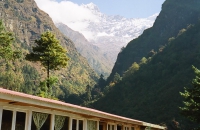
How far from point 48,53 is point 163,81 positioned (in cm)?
8009

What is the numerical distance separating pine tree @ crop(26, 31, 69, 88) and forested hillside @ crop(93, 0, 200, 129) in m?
39.8

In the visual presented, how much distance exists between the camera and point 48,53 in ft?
106

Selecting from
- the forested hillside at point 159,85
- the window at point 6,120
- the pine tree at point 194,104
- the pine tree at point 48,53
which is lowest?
the window at point 6,120

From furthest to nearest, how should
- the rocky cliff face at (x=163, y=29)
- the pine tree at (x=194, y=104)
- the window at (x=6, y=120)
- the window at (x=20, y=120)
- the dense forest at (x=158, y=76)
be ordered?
the rocky cliff face at (x=163, y=29) < the dense forest at (x=158, y=76) < the pine tree at (x=194, y=104) < the window at (x=20, y=120) < the window at (x=6, y=120)

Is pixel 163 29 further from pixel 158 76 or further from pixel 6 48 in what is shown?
pixel 6 48

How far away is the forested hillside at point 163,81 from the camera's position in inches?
3378

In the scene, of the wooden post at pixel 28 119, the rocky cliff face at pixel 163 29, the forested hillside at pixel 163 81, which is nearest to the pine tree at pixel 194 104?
the wooden post at pixel 28 119

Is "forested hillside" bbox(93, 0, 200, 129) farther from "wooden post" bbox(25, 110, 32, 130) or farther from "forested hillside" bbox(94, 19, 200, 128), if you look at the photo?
"wooden post" bbox(25, 110, 32, 130)

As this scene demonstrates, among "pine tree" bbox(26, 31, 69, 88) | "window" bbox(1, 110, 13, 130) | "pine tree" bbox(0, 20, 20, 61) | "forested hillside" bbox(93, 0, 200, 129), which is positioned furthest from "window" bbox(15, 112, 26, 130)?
"forested hillside" bbox(93, 0, 200, 129)

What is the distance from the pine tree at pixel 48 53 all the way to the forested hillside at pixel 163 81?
131 feet

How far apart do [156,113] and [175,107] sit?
6.42 m

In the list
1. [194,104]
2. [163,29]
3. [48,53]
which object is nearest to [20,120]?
[194,104]

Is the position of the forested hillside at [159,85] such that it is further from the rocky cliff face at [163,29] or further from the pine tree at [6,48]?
the pine tree at [6,48]

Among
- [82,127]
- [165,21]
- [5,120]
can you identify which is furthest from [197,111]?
[165,21]
